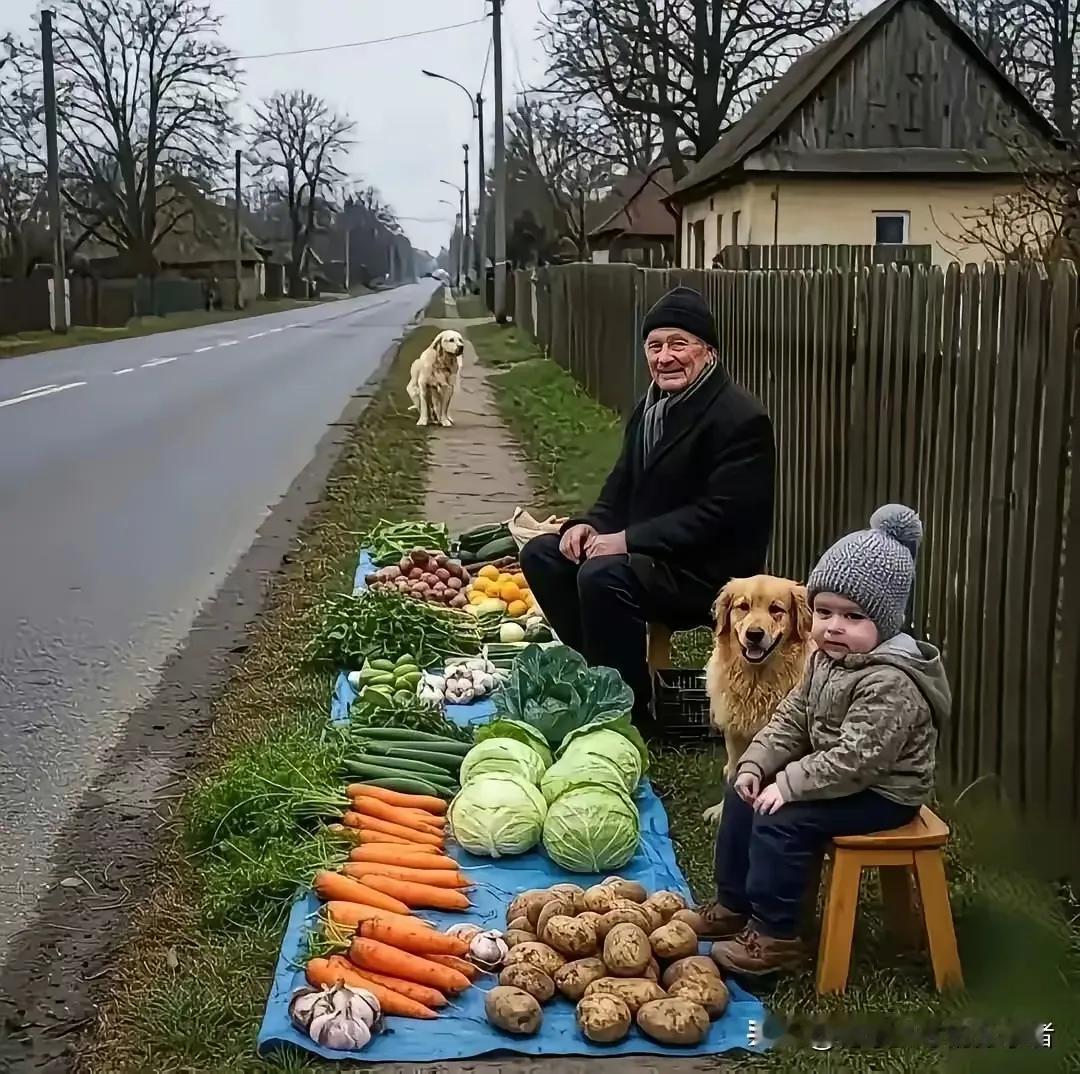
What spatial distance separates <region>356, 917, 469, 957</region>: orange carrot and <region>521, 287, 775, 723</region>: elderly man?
1.92 metres

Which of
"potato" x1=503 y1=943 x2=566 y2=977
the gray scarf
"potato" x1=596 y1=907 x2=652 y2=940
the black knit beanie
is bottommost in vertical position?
"potato" x1=503 y1=943 x2=566 y2=977

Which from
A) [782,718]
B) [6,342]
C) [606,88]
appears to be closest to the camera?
[782,718]

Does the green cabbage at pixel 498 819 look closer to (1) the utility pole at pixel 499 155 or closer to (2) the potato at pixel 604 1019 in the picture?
(2) the potato at pixel 604 1019

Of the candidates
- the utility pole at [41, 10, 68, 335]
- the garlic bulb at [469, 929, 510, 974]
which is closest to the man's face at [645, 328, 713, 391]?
the garlic bulb at [469, 929, 510, 974]

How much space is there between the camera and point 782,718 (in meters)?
3.94

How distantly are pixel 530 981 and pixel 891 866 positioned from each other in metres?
0.95

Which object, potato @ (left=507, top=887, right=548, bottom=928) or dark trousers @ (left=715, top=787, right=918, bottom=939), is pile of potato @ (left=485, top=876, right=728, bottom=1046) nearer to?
potato @ (left=507, top=887, right=548, bottom=928)

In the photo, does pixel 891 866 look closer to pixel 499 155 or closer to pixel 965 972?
pixel 965 972

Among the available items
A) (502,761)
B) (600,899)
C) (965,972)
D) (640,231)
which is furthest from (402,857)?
(640,231)

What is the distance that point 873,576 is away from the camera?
3682mm

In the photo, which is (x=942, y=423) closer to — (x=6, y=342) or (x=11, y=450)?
(x=11, y=450)

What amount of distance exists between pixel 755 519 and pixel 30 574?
5.33m

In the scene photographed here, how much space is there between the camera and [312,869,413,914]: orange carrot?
421 centimetres

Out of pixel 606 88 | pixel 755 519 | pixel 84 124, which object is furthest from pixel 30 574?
pixel 84 124
